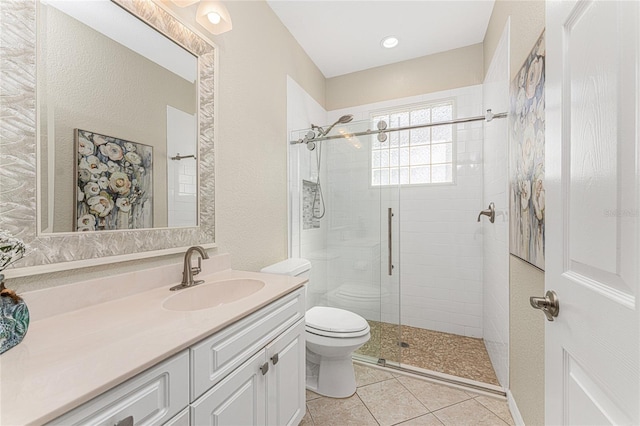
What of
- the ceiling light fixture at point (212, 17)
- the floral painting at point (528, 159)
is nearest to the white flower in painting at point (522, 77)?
the floral painting at point (528, 159)

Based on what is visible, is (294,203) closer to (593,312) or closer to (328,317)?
(328,317)

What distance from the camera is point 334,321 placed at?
1874 millimetres

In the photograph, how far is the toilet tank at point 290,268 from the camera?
1.85 meters

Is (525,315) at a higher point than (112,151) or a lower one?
lower

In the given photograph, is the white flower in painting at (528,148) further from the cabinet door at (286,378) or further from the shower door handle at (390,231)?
the cabinet door at (286,378)

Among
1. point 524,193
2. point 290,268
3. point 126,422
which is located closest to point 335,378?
point 290,268

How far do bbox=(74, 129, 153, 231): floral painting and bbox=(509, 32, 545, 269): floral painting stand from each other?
5.57 feet

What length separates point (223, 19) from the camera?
1422 mm

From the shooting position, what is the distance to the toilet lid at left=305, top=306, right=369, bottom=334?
69.3 inches

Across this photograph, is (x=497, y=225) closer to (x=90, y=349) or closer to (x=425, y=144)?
(x=425, y=144)

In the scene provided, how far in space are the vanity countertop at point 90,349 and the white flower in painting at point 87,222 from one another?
0.24m

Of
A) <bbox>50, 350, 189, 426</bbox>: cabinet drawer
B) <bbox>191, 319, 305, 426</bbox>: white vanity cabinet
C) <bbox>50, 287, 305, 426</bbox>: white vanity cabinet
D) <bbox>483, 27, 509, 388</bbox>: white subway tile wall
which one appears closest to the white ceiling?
<bbox>483, 27, 509, 388</bbox>: white subway tile wall

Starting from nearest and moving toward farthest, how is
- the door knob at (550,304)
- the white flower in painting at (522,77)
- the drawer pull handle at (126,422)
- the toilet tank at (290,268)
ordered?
the drawer pull handle at (126,422), the door knob at (550,304), the white flower in painting at (522,77), the toilet tank at (290,268)

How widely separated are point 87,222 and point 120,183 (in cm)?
20
